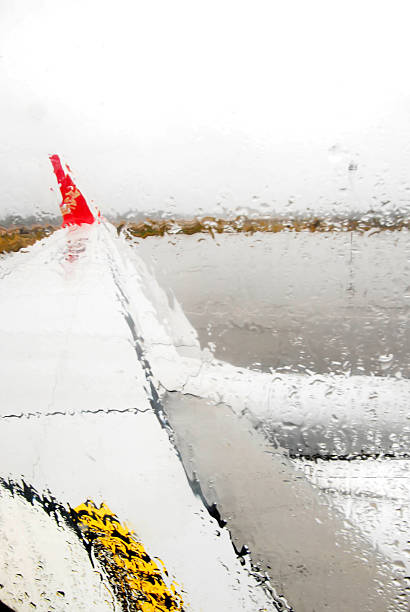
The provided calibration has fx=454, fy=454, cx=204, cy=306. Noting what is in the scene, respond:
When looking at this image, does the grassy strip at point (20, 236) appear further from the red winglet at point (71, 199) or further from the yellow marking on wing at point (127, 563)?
the yellow marking on wing at point (127, 563)

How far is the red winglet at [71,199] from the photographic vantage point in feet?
2.55

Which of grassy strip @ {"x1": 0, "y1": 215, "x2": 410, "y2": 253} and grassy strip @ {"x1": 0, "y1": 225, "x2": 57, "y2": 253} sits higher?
grassy strip @ {"x1": 0, "y1": 215, "x2": 410, "y2": 253}

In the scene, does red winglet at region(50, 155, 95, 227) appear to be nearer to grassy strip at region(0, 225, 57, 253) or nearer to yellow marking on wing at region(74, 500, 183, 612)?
grassy strip at region(0, 225, 57, 253)

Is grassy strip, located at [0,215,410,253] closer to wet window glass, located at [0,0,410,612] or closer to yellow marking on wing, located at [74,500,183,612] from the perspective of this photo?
wet window glass, located at [0,0,410,612]

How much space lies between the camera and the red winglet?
0.78m

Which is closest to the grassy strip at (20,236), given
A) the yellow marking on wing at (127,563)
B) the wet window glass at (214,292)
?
the wet window glass at (214,292)

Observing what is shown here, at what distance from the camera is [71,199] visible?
78 centimetres

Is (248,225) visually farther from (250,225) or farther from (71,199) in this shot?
(71,199)

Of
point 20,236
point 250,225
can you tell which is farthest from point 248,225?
point 20,236

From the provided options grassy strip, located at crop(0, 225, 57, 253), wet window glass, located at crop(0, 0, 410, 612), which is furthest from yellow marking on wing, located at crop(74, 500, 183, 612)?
grassy strip, located at crop(0, 225, 57, 253)

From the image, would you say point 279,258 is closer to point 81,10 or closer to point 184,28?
point 184,28

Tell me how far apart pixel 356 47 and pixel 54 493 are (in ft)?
3.01

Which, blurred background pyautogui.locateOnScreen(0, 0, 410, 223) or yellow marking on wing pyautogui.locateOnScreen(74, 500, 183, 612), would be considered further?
yellow marking on wing pyautogui.locateOnScreen(74, 500, 183, 612)

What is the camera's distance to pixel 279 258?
29.1 inches
